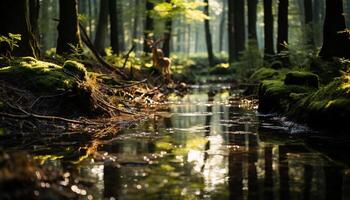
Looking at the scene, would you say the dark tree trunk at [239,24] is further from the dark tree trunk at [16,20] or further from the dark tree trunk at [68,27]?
the dark tree trunk at [16,20]

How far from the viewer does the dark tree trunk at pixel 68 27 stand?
54.9 feet

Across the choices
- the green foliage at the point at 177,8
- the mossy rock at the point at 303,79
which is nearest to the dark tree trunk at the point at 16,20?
the mossy rock at the point at 303,79

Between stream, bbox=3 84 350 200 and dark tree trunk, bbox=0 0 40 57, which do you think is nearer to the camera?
stream, bbox=3 84 350 200

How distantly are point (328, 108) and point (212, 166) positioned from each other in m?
3.52

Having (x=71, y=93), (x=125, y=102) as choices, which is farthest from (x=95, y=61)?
(x=71, y=93)

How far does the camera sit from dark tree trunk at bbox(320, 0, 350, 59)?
13.8 m

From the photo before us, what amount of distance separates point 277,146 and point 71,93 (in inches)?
204

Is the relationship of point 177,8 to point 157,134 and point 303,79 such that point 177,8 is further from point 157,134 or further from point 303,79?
point 157,134

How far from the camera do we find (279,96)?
13.0m

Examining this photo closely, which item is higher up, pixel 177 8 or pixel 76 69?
pixel 177 8

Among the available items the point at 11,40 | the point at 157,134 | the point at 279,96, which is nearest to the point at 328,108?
the point at 157,134

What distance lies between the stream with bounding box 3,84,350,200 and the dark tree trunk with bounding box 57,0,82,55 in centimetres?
750

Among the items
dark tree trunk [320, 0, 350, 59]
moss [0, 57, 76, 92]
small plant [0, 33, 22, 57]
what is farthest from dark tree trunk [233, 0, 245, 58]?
moss [0, 57, 76, 92]

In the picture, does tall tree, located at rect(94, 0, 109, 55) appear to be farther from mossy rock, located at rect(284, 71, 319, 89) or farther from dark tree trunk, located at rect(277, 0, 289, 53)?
mossy rock, located at rect(284, 71, 319, 89)
